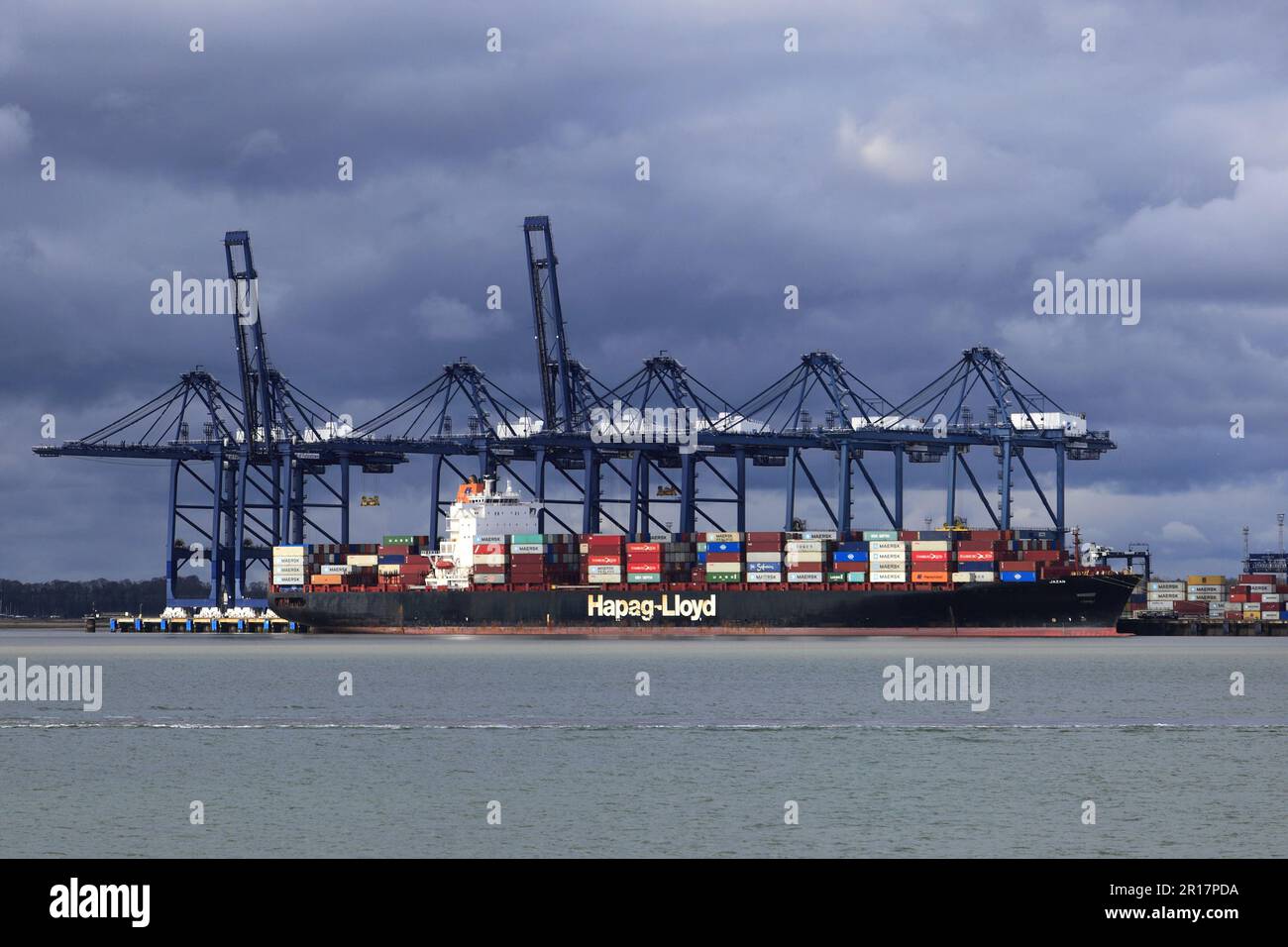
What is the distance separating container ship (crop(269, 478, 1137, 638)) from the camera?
11744 centimetres

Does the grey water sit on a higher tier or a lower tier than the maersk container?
lower

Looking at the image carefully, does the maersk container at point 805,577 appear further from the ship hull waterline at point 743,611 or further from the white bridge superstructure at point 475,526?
the white bridge superstructure at point 475,526

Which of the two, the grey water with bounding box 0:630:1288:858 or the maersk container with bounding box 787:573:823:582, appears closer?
the grey water with bounding box 0:630:1288:858

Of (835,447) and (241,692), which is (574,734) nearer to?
(241,692)

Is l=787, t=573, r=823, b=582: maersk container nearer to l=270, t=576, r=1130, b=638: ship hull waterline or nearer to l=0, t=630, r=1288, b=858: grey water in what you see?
l=270, t=576, r=1130, b=638: ship hull waterline

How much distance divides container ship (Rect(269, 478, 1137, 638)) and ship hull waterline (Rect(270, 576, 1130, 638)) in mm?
99

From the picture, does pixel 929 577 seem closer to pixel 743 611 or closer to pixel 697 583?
pixel 743 611

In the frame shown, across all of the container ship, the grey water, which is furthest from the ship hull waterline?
the grey water

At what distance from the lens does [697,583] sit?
126m

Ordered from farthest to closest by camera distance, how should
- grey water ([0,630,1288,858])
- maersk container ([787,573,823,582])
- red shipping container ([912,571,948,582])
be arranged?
maersk container ([787,573,823,582]), red shipping container ([912,571,948,582]), grey water ([0,630,1288,858])

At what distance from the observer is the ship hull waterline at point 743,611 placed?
117 meters

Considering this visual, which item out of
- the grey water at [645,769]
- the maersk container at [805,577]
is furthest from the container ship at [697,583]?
the grey water at [645,769]

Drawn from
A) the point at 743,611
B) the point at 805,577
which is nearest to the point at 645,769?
the point at 805,577

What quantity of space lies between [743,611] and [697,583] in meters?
4.22
